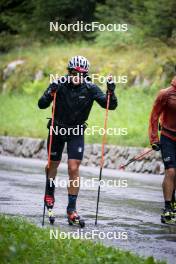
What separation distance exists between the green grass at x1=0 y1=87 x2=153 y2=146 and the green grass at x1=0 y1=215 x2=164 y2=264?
64.1ft

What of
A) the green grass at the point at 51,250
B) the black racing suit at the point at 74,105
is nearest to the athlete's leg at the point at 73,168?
the black racing suit at the point at 74,105

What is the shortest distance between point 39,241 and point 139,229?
2569 mm

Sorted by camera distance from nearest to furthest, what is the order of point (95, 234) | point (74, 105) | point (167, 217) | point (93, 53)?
point (95, 234) → point (74, 105) → point (167, 217) → point (93, 53)

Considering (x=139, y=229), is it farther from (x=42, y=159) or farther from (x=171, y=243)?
(x=42, y=159)

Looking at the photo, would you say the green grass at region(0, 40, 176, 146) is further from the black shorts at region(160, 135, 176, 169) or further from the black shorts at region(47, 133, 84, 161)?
the black shorts at region(47, 133, 84, 161)

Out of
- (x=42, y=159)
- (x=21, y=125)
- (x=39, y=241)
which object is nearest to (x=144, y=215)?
(x=39, y=241)

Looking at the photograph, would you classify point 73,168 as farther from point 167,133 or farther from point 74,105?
point 167,133

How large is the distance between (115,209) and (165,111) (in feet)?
5.75

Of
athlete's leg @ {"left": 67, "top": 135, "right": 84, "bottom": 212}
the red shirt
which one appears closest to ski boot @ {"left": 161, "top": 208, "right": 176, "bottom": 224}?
the red shirt

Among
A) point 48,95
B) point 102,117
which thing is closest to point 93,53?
point 102,117

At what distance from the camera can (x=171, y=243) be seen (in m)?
9.63

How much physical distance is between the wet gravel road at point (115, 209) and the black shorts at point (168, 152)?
0.79 metres

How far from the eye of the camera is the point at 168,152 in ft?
40.6

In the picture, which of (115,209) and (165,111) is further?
(115,209)
